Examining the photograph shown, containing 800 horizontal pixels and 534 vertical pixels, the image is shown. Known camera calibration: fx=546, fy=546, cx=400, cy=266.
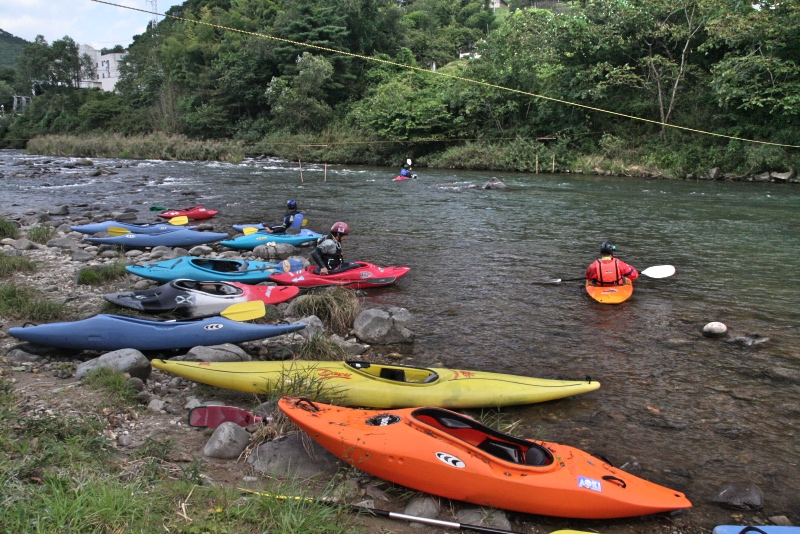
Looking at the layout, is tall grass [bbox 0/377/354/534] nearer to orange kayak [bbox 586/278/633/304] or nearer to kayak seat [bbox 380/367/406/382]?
kayak seat [bbox 380/367/406/382]

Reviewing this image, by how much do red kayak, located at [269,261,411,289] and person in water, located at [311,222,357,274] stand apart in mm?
81

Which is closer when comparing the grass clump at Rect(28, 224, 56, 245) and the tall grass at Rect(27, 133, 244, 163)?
the grass clump at Rect(28, 224, 56, 245)

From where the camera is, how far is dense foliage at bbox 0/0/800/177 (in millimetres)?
17969

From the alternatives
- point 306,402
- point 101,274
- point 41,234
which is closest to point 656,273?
point 306,402


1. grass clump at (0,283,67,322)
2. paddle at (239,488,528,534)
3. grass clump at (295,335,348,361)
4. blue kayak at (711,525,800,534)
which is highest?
grass clump at (0,283,67,322)

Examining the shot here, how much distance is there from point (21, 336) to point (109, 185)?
14948 mm

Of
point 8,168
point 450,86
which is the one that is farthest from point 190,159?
point 450,86

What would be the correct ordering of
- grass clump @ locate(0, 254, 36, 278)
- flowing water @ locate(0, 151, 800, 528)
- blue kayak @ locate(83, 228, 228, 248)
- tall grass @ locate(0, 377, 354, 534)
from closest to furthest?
tall grass @ locate(0, 377, 354, 534) → flowing water @ locate(0, 151, 800, 528) → grass clump @ locate(0, 254, 36, 278) → blue kayak @ locate(83, 228, 228, 248)

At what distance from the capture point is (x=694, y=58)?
2120 cm

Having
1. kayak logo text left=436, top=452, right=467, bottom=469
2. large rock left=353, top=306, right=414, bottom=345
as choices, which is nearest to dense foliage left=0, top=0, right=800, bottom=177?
large rock left=353, top=306, right=414, bottom=345

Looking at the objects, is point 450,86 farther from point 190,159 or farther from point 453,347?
point 453,347

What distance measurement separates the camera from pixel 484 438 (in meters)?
3.21

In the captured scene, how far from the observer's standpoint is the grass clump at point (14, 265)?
21.7ft

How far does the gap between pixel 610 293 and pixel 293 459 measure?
4720 mm
